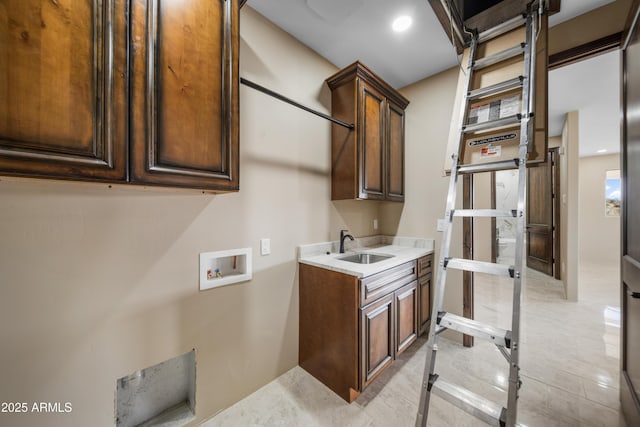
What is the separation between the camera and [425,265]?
95.7 inches

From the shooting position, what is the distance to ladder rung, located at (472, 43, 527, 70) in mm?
1420

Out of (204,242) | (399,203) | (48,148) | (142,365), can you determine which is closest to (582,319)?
(399,203)

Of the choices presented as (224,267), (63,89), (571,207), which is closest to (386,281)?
(224,267)

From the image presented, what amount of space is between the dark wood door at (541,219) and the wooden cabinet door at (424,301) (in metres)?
3.66

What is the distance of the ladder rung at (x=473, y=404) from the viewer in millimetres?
1005

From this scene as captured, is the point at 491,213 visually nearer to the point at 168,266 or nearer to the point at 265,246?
the point at 265,246

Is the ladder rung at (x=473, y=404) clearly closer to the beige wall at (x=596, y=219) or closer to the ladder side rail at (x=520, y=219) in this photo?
the ladder side rail at (x=520, y=219)

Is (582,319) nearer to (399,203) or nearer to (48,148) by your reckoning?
(399,203)

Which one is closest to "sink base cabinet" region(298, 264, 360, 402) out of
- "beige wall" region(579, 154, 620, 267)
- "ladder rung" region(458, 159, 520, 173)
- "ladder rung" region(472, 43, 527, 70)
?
"ladder rung" region(458, 159, 520, 173)

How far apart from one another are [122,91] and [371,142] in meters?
1.86

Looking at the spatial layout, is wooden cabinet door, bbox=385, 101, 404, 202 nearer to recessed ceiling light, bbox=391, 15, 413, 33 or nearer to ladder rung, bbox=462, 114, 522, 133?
recessed ceiling light, bbox=391, 15, 413, 33

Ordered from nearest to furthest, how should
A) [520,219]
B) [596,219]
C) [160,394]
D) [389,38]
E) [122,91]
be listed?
[122,91], [520,219], [160,394], [389,38], [596,219]

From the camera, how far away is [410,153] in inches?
108

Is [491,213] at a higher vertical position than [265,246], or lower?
higher
